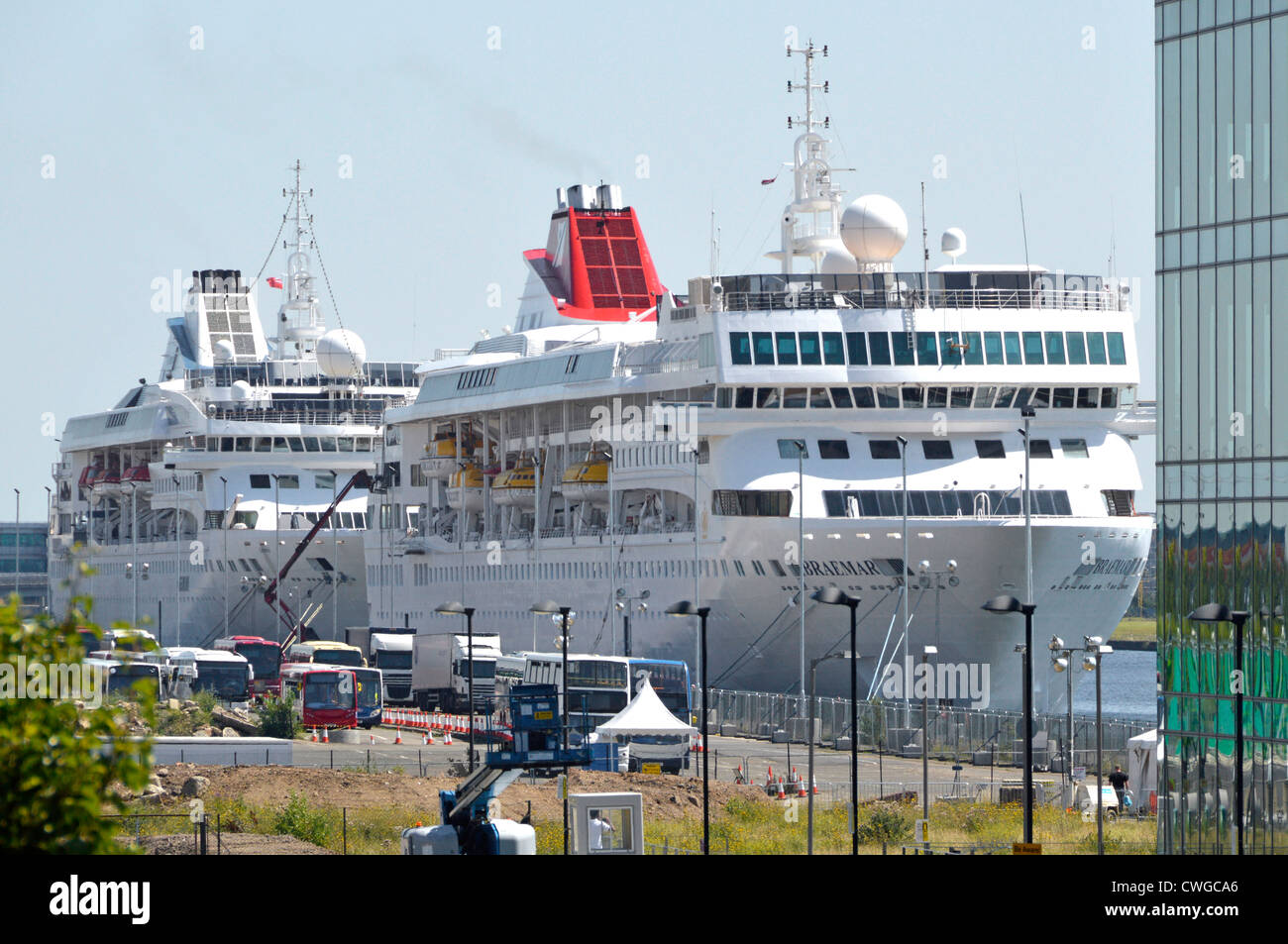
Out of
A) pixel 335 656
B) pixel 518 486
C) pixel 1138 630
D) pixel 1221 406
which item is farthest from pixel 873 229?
pixel 1138 630

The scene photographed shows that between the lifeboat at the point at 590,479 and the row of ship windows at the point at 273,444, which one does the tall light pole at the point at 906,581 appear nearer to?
the lifeboat at the point at 590,479

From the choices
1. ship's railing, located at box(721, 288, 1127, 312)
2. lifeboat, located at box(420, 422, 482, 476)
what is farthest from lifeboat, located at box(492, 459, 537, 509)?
ship's railing, located at box(721, 288, 1127, 312)

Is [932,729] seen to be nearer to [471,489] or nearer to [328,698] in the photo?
[328,698]

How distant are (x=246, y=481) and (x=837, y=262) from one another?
140 feet

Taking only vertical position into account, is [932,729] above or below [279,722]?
above

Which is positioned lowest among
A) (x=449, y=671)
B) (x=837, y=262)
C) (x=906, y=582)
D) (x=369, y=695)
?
(x=369, y=695)

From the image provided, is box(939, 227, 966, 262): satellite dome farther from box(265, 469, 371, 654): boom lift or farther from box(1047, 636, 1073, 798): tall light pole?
box(265, 469, 371, 654): boom lift

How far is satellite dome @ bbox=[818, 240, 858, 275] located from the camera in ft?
215

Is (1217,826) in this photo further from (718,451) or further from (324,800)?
(718,451)

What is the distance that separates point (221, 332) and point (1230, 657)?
94.8 meters

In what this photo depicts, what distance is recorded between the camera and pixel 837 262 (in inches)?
2591

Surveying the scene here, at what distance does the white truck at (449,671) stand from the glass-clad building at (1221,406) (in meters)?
35.5

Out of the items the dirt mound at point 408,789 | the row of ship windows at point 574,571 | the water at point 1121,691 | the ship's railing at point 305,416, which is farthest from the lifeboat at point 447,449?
the dirt mound at point 408,789
